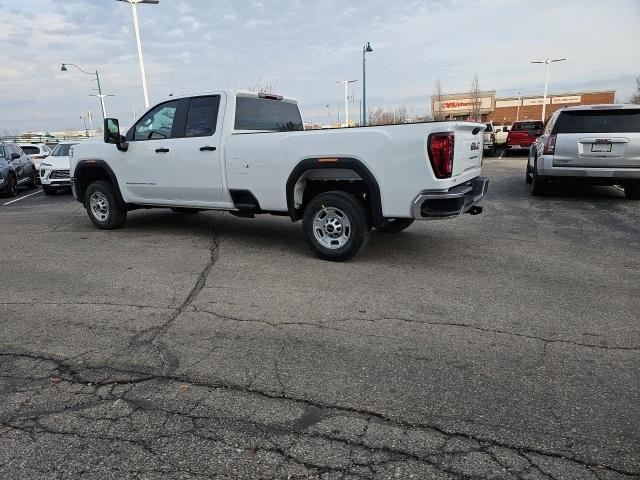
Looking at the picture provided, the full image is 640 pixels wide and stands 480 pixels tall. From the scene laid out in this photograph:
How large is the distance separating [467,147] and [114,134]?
519 cm

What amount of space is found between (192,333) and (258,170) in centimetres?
285

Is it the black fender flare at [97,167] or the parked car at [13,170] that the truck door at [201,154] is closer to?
the black fender flare at [97,167]

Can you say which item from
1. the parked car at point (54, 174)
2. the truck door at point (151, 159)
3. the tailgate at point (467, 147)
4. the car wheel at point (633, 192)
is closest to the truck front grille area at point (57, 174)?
→ the parked car at point (54, 174)

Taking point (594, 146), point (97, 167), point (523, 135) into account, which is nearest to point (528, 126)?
point (523, 135)

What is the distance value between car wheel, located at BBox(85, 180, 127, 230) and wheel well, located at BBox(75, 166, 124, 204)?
14 centimetres

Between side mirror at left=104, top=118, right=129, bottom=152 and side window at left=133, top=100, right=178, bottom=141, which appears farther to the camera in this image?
side mirror at left=104, top=118, right=129, bottom=152

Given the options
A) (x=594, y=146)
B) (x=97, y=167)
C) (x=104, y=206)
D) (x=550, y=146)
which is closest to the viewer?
(x=97, y=167)

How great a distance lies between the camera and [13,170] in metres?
15.6

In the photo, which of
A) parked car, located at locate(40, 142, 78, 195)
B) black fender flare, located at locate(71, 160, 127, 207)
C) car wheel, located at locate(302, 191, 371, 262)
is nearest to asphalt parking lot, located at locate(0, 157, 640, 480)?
car wheel, located at locate(302, 191, 371, 262)

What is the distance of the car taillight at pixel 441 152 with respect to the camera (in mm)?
5316

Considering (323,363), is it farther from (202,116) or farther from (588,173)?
(588,173)

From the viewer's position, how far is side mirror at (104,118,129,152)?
25.3 feet

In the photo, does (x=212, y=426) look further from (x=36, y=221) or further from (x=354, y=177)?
(x=36, y=221)

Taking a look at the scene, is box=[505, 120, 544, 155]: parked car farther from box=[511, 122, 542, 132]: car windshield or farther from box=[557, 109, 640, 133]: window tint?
box=[557, 109, 640, 133]: window tint
